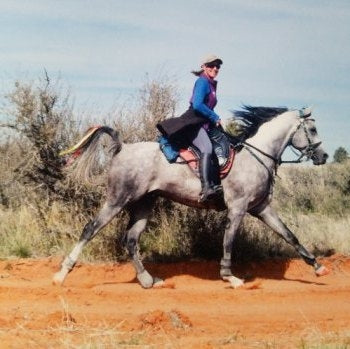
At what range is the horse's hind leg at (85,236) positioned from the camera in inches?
355

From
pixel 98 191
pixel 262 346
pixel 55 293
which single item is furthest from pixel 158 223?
pixel 262 346

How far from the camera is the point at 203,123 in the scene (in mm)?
9461

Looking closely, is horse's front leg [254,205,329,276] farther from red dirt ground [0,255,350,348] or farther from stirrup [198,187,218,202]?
stirrup [198,187,218,202]

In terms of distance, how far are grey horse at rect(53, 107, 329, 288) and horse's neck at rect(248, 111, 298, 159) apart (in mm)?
16

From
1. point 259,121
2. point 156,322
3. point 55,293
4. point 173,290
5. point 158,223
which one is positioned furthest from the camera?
point 158,223

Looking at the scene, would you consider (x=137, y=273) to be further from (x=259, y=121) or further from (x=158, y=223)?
(x=259, y=121)

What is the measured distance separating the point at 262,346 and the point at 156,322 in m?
1.47

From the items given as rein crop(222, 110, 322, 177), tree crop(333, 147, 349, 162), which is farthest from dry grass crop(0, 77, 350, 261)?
tree crop(333, 147, 349, 162)

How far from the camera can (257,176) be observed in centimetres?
952

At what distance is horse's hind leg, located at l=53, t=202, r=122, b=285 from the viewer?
901 centimetres

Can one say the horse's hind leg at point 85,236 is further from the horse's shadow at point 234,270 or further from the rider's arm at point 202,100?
the rider's arm at point 202,100

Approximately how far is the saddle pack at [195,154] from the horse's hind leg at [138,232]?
95 centimetres

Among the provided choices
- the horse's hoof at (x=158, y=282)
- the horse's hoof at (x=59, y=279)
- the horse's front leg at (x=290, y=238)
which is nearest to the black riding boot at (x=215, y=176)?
the horse's front leg at (x=290, y=238)

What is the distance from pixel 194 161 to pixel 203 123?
635 millimetres
